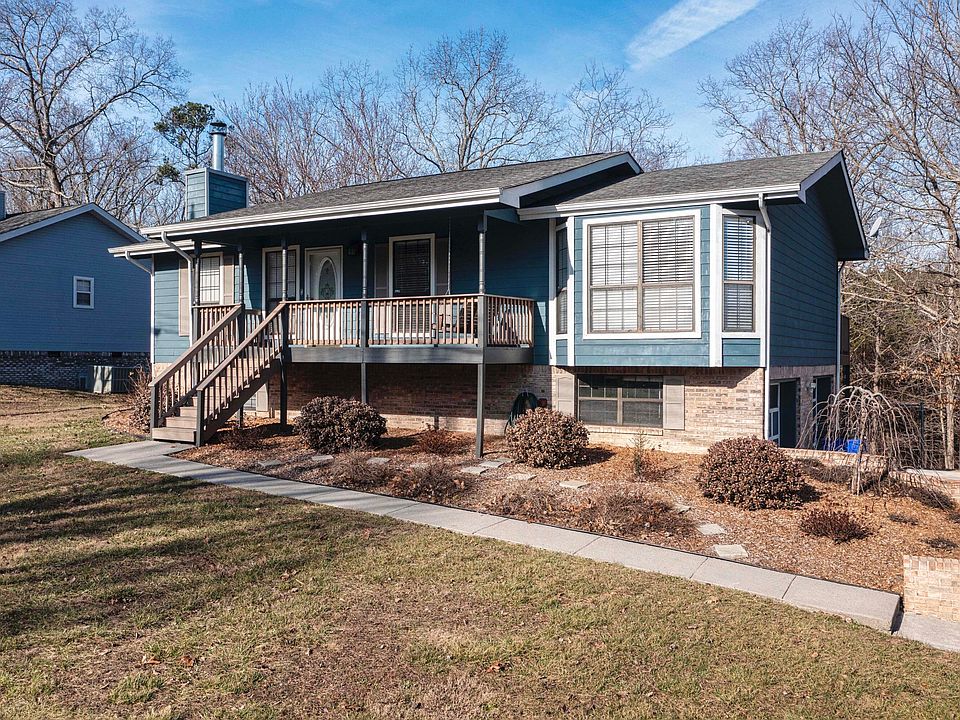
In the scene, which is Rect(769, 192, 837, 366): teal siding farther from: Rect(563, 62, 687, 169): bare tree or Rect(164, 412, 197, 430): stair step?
Rect(563, 62, 687, 169): bare tree

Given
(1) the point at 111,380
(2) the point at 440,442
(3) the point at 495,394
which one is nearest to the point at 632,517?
(2) the point at 440,442

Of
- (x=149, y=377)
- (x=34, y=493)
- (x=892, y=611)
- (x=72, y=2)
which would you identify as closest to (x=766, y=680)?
(x=892, y=611)

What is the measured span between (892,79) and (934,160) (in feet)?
8.65

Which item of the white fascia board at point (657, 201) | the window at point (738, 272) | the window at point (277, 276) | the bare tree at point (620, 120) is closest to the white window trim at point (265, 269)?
the window at point (277, 276)

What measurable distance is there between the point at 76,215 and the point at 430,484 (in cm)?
2259

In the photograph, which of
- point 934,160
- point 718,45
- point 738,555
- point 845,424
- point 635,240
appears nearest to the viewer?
point 738,555

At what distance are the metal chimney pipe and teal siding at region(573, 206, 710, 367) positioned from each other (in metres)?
11.0

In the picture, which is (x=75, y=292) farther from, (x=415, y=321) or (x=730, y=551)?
(x=730, y=551)

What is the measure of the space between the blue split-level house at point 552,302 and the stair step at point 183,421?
0.04 m

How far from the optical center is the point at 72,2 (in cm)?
3497

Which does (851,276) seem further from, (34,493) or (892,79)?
(34,493)

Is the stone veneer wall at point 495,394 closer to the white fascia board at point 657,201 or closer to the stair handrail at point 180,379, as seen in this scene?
the stair handrail at point 180,379

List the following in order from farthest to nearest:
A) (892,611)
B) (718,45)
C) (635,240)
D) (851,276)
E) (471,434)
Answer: (718,45) → (851,276) → (471,434) → (635,240) → (892,611)

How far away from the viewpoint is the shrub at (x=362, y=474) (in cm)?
989
